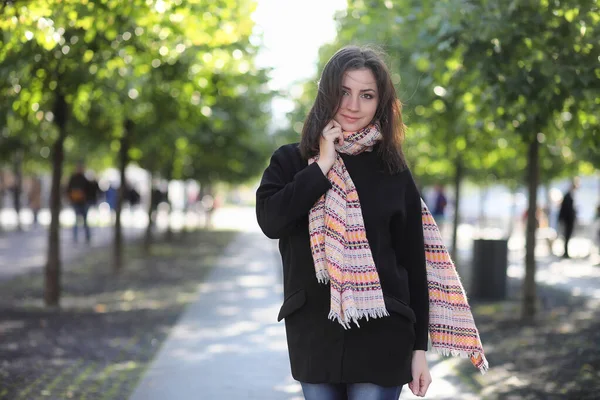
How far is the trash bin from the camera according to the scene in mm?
11992

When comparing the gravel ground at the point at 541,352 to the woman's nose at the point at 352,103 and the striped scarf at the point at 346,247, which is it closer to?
the striped scarf at the point at 346,247

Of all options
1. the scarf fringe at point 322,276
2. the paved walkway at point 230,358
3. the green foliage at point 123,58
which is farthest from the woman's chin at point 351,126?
the green foliage at point 123,58

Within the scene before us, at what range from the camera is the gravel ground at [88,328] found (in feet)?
21.1

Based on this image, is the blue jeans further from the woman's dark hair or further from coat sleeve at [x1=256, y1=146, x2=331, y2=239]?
the woman's dark hair

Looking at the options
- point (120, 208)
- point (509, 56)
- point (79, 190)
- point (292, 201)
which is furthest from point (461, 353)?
point (79, 190)

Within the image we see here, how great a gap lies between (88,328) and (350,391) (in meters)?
6.72

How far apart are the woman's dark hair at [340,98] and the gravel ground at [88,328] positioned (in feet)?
12.3

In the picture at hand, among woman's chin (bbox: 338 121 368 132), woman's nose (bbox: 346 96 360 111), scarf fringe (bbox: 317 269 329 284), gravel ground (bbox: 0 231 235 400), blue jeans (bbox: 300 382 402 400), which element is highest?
woman's nose (bbox: 346 96 360 111)

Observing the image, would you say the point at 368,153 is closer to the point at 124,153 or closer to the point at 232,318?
the point at 232,318

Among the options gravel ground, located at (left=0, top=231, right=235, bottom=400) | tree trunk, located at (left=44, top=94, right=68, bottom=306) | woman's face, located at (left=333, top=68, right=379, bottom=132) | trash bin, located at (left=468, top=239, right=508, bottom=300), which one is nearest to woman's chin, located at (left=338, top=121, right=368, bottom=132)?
woman's face, located at (left=333, top=68, right=379, bottom=132)

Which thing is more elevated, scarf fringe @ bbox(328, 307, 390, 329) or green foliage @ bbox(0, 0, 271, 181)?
green foliage @ bbox(0, 0, 271, 181)

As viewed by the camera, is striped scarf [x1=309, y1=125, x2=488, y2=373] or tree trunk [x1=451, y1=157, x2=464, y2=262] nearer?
striped scarf [x1=309, y1=125, x2=488, y2=373]

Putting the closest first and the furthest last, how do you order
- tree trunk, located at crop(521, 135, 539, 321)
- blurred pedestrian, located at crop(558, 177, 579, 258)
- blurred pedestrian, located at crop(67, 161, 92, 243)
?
tree trunk, located at crop(521, 135, 539, 321) → blurred pedestrian, located at crop(558, 177, 579, 258) → blurred pedestrian, located at crop(67, 161, 92, 243)

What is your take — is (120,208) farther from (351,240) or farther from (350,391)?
(351,240)
